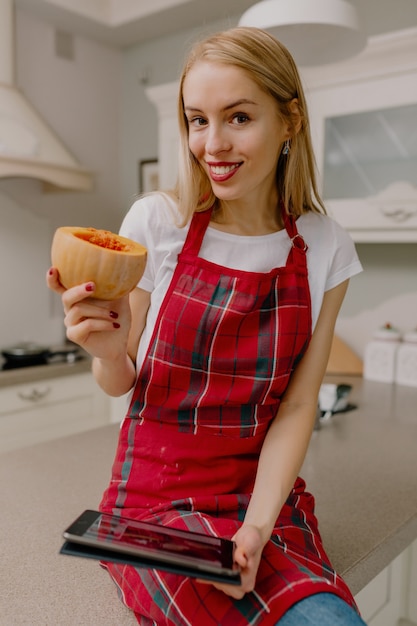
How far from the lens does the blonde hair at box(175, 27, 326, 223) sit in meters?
0.84

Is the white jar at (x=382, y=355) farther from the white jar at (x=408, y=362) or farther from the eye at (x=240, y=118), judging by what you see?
the eye at (x=240, y=118)

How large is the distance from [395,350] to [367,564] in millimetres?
1345

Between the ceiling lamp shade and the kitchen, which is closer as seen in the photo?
the ceiling lamp shade

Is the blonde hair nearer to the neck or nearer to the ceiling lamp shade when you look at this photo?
the neck

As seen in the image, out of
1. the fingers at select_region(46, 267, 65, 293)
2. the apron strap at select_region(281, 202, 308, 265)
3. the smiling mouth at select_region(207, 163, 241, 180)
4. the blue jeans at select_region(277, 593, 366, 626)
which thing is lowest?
the blue jeans at select_region(277, 593, 366, 626)

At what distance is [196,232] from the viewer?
0.94 metres

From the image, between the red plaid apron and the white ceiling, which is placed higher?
the white ceiling

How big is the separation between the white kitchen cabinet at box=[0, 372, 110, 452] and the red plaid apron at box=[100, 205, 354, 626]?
5.34 ft

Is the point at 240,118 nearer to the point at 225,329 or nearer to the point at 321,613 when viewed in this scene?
the point at 225,329

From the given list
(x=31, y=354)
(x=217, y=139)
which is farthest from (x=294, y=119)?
(x=31, y=354)

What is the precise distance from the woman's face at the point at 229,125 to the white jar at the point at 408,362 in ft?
4.69

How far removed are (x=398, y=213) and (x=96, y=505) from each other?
4.43 ft

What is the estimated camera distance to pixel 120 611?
78cm

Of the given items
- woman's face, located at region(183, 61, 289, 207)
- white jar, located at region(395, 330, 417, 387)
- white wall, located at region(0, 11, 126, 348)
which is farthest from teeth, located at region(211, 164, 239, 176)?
white wall, located at region(0, 11, 126, 348)
